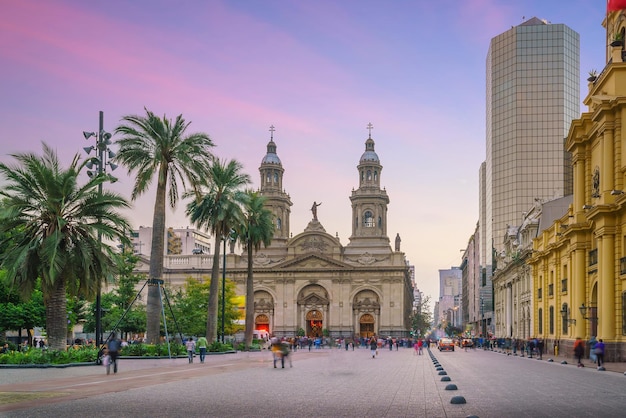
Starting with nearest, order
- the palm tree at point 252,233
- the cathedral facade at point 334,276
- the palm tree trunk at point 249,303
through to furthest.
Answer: the palm tree trunk at point 249,303 → the palm tree at point 252,233 → the cathedral facade at point 334,276

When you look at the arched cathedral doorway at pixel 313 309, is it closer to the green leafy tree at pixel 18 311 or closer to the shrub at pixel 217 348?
the green leafy tree at pixel 18 311

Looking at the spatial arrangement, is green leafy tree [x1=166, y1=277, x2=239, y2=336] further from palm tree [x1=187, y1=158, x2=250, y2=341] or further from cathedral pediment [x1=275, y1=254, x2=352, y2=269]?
cathedral pediment [x1=275, y1=254, x2=352, y2=269]

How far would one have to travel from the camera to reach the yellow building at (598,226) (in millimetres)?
37750

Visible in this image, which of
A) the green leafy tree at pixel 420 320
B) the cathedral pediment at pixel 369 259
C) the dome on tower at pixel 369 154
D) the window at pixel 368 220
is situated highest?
the dome on tower at pixel 369 154

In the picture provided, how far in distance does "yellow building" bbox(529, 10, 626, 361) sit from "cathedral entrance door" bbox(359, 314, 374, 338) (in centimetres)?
7115

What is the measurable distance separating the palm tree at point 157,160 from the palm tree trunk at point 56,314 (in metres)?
8.38

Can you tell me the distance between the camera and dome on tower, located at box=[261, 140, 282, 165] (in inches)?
5231

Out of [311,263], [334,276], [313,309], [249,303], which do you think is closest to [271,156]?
[311,263]

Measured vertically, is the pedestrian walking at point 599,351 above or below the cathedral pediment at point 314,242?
below

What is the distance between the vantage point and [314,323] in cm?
12475

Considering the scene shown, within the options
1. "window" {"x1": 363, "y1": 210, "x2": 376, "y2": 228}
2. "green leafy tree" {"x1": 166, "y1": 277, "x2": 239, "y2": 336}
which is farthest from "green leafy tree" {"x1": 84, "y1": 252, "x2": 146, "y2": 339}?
"window" {"x1": 363, "y1": 210, "x2": 376, "y2": 228}

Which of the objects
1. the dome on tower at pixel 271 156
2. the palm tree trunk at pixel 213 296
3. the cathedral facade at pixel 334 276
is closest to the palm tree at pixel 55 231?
the palm tree trunk at pixel 213 296

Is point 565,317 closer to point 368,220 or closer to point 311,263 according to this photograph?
point 311,263

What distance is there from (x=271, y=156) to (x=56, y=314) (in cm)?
10299
